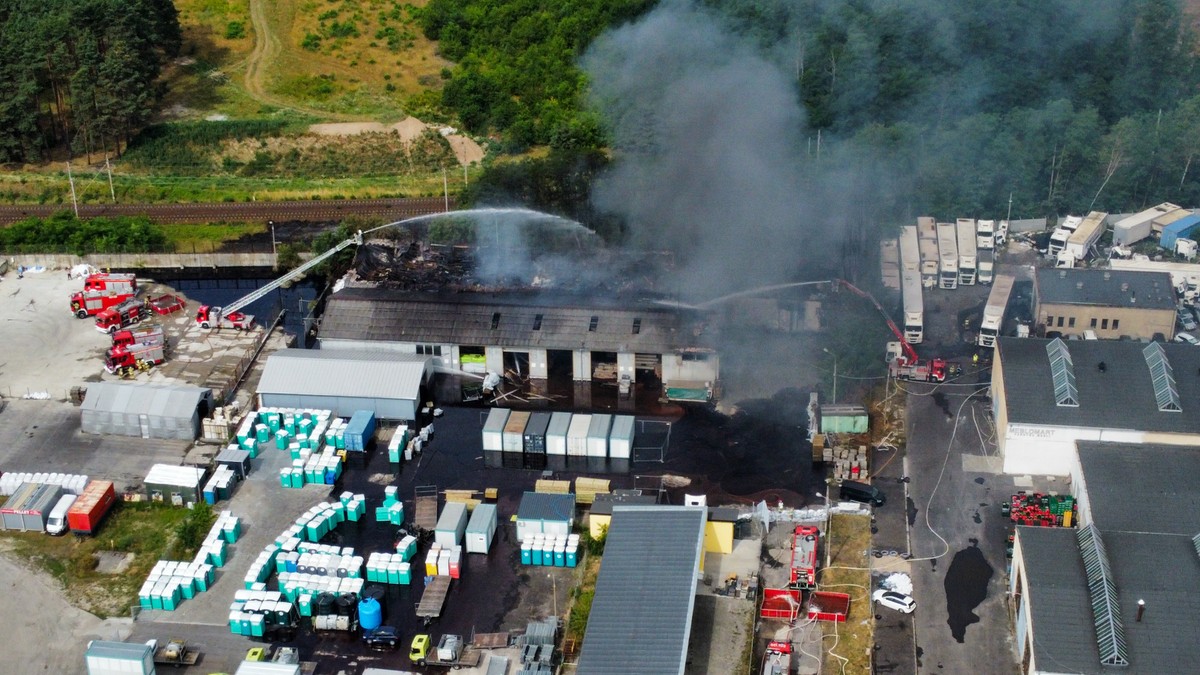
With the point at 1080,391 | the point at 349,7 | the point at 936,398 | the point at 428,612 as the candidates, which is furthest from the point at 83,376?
the point at 349,7

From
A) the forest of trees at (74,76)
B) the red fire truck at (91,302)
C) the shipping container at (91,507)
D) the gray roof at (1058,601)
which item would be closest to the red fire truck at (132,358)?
the red fire truck at (91,302)

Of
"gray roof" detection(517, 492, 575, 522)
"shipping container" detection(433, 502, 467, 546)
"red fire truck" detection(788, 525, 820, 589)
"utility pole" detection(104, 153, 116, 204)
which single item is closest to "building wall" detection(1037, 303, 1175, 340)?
"red fire truck" detection(788, 525, 820, 589)

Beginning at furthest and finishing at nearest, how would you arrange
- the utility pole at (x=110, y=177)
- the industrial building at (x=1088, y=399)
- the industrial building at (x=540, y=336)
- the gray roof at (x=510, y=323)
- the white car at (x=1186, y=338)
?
the utility pole at (x=110, y=177) < the white car at (x=1186, y=338) < the gray roof at (x=510, y=323) < the industrial building at (x=540, y=336) < the industrial building at (x=1088, y=399)

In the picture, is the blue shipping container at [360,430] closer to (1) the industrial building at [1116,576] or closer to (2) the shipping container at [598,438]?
(2) the shipping container at [598,438]

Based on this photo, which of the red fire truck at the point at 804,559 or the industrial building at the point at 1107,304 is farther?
the industrial building at the point at 1107,304

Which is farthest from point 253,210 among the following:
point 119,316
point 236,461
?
point 236,461

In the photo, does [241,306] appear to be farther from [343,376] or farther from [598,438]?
[598,438]

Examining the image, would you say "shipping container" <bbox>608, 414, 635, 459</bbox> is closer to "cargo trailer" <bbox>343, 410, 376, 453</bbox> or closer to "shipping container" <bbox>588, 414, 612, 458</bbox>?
"shipping container" <bbox>588, 414, 612, 458</bbox>
